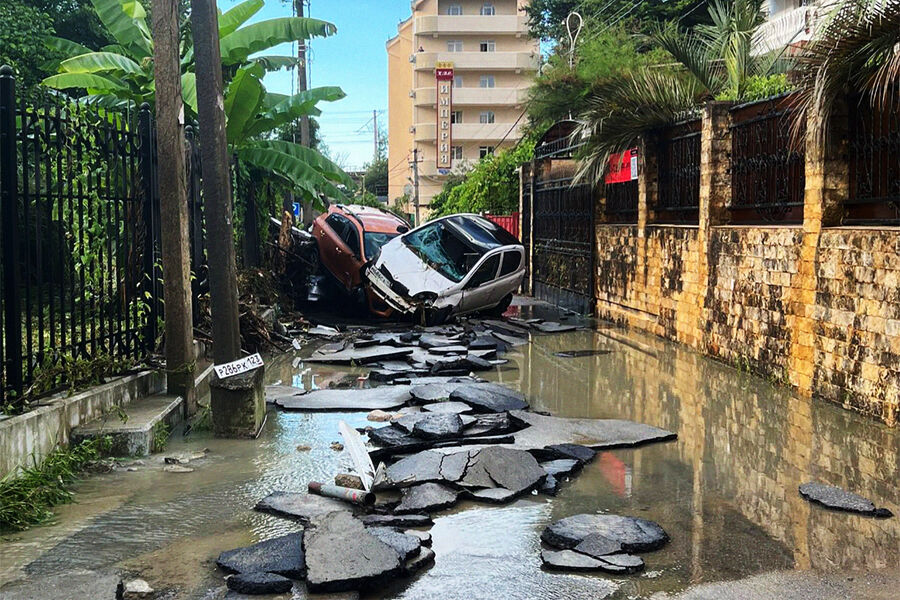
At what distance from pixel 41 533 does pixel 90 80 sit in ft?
35.9

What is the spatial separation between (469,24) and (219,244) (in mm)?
66128

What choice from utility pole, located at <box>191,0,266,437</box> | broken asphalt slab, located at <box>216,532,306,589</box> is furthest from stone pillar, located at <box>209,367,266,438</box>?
broken asphalt slab, located at <box>216,532,306,589</box>

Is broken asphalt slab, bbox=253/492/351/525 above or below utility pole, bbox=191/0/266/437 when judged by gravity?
below

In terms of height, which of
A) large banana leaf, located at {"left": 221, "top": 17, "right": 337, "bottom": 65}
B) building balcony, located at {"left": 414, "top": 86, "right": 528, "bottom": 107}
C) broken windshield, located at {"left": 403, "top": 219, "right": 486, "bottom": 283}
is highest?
building balcony, located at {"left": 414, "top": 86, "right": 528, "bottom": 107}

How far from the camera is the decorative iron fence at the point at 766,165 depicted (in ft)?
33.8

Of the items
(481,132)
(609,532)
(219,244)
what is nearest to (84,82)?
(219,244)

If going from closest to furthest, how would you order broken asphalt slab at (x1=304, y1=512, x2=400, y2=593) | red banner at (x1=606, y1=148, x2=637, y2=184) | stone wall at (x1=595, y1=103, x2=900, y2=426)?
broken asphalt slab at (x1=304, y1=512, x2=400, y2=593) < stone wall at (x1=595, y1=103, x2=900, y2=426) < red banner at (x1=606, y1=148, x2=637, y2=184)

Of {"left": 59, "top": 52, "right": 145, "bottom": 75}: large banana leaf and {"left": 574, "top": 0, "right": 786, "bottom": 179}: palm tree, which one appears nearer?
{"left": 574, "top": 0, "right": 786, "bottom": 179}: palm tree

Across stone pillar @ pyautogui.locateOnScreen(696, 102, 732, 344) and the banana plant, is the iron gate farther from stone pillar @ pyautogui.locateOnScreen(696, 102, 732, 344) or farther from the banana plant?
the banana plant

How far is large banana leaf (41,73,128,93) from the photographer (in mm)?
14258

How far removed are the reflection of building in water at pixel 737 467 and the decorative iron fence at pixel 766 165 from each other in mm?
2037

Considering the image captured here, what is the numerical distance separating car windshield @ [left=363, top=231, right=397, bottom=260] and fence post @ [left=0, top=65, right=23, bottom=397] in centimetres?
1205

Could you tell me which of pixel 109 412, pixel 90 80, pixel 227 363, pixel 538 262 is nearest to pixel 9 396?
pixel 109 412

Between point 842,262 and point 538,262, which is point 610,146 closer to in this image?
point 842,262
